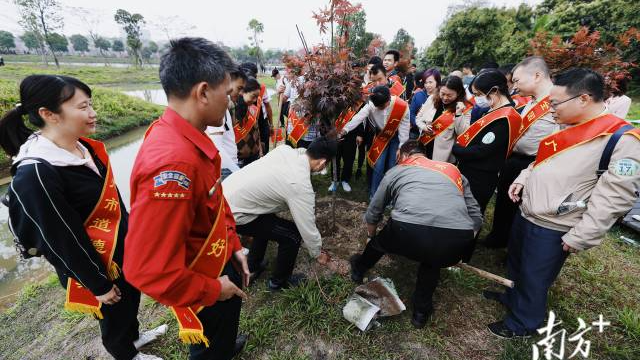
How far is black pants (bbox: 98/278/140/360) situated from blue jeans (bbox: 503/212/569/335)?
2991 millimetres

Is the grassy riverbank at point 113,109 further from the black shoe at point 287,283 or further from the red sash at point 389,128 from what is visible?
the black shoe at point 287,283

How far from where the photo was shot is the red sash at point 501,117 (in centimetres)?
272

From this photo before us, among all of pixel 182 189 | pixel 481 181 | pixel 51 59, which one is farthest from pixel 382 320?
pixel 51 59

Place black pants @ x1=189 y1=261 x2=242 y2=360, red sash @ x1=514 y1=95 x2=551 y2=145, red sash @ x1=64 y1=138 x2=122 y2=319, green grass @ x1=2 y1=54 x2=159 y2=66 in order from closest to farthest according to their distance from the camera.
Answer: black pants @ x1=189 y1=261 x2=242 y2=360
red sash @ x1=64 y1=138 x2=122 y2=319
red sash @ x1=514 y1=95 x2=551 y2=145
green grass @ x1=2 y1=54 x2=159 y2=66

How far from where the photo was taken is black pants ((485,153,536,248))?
10.3 ft

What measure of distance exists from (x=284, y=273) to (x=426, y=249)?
138 cm

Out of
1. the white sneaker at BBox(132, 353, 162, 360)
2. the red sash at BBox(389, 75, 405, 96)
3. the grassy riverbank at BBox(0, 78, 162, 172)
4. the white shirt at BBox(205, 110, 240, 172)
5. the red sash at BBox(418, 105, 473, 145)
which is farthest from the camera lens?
the grassy riverbank at BBox(0, 78, 162, 172)

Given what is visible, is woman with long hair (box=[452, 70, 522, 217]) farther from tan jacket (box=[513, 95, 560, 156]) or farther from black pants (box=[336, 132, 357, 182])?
black pants (box=[336, 132, 357, 182])

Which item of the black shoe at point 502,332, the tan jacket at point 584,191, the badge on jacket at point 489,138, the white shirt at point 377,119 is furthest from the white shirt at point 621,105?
the black shoe at point 502,332

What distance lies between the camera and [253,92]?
3707mm

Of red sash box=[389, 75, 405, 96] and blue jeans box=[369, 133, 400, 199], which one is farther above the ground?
red sash box=[389, 75, 405, 96]


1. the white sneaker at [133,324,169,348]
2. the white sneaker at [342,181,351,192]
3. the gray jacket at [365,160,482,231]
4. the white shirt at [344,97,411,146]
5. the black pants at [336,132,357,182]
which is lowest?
the white sneaker at [133,324,169,348]

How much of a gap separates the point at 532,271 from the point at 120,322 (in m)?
3.10

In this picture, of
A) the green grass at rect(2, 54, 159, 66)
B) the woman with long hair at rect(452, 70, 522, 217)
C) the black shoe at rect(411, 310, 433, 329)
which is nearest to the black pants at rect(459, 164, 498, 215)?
the woman with long hair at rect(452, 70, 522, 217)
